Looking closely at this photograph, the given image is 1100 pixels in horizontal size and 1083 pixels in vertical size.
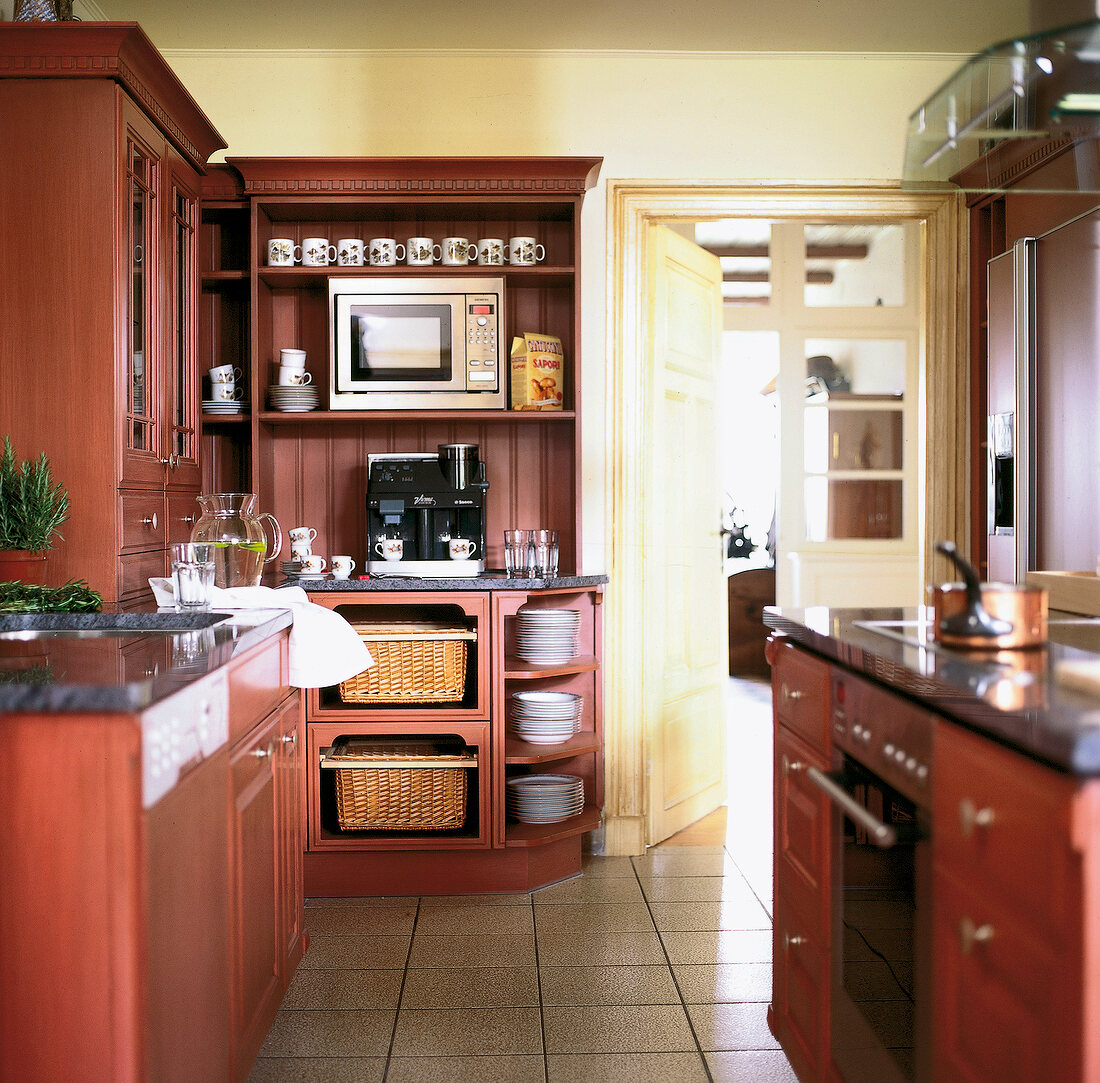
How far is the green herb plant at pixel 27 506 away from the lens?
2.22 metres

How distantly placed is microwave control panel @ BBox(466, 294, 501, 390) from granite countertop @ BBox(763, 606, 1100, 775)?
1595 mm

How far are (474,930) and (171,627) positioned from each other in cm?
125

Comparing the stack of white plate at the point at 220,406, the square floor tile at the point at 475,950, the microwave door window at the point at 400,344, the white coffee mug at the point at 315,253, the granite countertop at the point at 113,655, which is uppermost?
the white coffee mug at the point at 315,253

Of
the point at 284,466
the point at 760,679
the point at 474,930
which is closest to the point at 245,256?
the point at 284,466

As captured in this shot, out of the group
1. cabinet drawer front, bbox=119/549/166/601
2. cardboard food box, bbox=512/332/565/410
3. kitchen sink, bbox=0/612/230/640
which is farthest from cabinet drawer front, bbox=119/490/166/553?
cardboard food box, bbox=512/332/565/410

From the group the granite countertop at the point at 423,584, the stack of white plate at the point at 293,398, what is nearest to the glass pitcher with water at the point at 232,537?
the granite countertop at the point at 423,584

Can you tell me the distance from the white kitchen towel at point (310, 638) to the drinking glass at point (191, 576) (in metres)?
0.12

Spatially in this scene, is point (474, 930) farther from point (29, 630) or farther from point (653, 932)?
point (29, 630)

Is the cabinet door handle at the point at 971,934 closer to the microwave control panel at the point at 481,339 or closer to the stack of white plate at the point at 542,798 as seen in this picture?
the stack of white plate at the point at 542,798

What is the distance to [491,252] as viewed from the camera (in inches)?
128

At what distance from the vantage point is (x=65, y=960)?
1.20 meters

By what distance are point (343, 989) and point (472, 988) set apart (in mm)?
295

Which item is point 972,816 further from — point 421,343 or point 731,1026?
point 421,343

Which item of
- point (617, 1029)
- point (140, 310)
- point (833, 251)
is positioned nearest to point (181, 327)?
point (140, 310)
